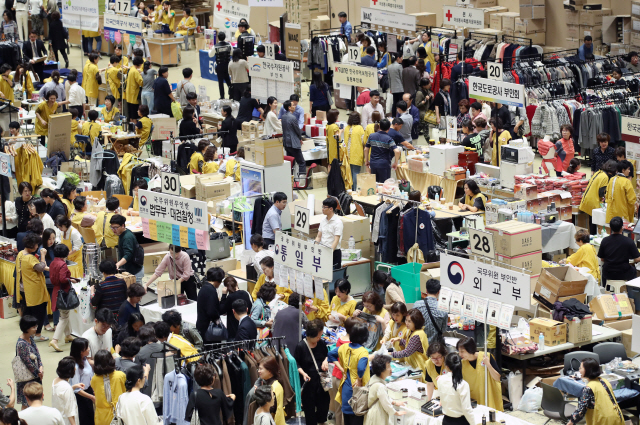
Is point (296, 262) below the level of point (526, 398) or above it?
above

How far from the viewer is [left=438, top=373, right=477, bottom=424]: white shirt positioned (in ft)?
28.6

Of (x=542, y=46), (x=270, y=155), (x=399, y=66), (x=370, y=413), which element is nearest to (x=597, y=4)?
(x=542, y=46)

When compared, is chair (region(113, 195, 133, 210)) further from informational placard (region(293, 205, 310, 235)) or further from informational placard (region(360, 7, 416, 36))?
informational placard (region(360, 7, 416, 36))

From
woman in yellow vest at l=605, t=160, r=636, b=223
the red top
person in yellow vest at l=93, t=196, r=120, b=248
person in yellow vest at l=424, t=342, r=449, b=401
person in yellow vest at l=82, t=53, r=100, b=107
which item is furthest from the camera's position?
person in yellow vest at l=82, t=53, r=100, b=107

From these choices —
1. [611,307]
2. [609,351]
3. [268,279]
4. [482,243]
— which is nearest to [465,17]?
[482,243]

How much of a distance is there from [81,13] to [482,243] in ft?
51.6

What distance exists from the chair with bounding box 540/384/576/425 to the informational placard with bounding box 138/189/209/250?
426 cm

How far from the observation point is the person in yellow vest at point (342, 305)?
36.2ft

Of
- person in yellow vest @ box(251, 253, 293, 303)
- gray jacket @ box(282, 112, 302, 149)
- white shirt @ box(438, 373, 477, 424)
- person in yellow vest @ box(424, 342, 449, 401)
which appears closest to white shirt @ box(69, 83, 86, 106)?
gray jacket @ box(282, 112, 302, 149)

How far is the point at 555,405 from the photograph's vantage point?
10148mm

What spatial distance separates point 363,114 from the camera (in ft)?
60.8

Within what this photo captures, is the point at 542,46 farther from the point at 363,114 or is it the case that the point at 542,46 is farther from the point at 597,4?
the point at 363,114

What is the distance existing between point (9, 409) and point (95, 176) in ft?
30.3

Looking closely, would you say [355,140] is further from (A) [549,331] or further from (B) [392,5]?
(B) [392,5]
